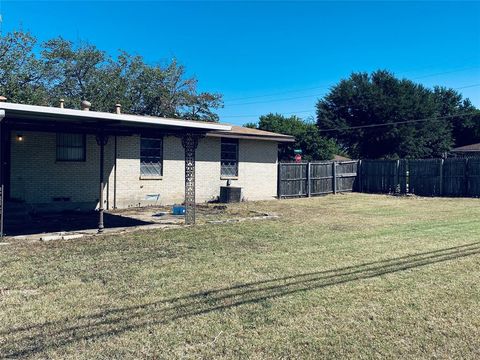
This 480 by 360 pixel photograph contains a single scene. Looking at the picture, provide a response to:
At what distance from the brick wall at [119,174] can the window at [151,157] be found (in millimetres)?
192

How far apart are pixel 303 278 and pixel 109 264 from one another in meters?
2.82

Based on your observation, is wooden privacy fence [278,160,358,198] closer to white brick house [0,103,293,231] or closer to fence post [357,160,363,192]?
fence post [357,160,363,192]

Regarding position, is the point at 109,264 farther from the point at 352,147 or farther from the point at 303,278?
the point at 352,147

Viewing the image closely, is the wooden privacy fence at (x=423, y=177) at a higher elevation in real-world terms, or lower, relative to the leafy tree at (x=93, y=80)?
lower

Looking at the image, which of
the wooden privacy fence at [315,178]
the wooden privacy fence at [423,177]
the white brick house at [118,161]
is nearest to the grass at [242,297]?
the white brick house at [118,161]

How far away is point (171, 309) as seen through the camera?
4.16 meters

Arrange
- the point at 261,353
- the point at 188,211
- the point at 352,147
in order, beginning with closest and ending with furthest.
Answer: the point at 261,353 → the point at 188,211 → the point at 352,147

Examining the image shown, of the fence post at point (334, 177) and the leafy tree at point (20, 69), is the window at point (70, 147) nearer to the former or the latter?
the fence post at point (334, 177)

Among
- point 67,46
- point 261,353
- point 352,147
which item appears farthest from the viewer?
point 352,147

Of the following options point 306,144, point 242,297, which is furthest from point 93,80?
point 242,297

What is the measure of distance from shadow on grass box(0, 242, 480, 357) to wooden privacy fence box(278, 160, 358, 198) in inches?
504

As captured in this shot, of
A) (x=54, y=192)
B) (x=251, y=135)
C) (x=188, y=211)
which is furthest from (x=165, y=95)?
(x=188, y=211)

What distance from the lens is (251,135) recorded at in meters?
17.1

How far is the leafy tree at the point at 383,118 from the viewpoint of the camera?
38531 millimetres
